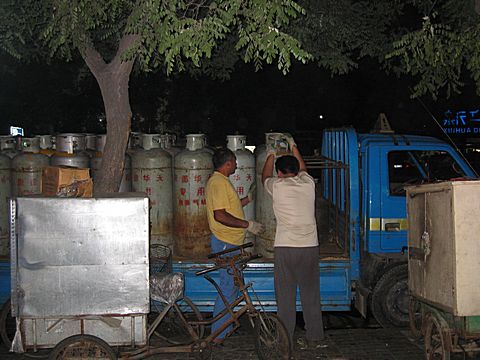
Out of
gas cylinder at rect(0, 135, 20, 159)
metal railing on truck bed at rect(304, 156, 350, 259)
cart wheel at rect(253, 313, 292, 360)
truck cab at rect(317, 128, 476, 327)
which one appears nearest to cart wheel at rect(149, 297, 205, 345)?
cart wheel at rect(253, 313, 292, 360)

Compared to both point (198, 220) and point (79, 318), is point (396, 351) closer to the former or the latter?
point (198, 220)

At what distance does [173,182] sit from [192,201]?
0.37 metres

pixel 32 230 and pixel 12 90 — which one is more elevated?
pixel 12 90

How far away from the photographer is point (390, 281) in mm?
6605

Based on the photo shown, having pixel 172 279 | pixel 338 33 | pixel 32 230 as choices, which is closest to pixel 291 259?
pixel 172 279

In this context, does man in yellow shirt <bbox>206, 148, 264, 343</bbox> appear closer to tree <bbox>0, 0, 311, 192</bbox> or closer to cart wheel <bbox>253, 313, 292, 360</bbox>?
cart wheel <bbox>253, 313, 292, 360</bbox>

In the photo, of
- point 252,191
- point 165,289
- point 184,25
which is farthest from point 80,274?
point 252,191

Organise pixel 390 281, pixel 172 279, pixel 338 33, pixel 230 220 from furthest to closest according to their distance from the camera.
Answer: pixel 338 33, pixel 390 281, pixel 230 220, pixel 172 279

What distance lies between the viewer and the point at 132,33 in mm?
5355

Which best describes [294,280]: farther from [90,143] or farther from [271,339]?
[90,143]

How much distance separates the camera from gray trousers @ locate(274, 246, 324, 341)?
568 centimetres

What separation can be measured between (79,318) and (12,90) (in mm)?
15497

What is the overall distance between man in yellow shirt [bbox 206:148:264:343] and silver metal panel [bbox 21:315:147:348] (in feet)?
3.84

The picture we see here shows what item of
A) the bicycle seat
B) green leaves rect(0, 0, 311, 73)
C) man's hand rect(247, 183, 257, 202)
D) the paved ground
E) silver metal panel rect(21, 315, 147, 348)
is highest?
green leaves rect(0, 0, 311, 73)
